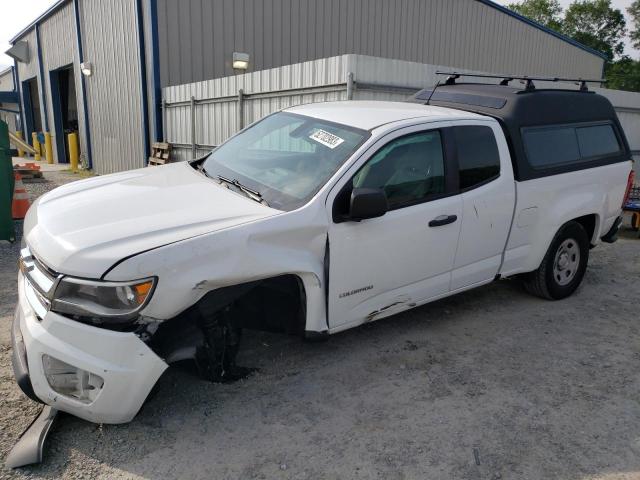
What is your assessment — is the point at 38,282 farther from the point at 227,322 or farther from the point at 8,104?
the point at 8,104

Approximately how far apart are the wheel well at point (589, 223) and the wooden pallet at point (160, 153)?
8.45 meters

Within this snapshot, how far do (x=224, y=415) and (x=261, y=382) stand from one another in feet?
1.35

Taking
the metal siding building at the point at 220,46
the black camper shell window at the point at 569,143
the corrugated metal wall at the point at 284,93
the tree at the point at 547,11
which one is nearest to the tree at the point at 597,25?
the tree at the point at 547,11

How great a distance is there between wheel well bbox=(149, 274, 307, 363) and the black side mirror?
1.78 ft

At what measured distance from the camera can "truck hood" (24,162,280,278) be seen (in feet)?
8.11

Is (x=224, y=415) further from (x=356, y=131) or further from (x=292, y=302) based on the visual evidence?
(x=356, y=131)

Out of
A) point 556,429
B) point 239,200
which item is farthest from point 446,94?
point 556,429

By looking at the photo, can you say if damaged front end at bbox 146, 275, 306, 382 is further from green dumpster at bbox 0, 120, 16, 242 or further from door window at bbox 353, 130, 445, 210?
green dumpster at bbox 0, 120, 16, 242

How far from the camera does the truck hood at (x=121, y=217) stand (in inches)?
97.3

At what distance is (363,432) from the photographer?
2836 millimetres

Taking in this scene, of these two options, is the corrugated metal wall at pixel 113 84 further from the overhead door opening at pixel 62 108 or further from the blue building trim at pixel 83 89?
the overhead door opening at pixel 62 108

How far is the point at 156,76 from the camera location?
10906 mm

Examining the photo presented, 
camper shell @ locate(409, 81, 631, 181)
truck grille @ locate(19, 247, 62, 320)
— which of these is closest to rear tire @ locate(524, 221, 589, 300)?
camper shell @ locate(409, 81, 631, 181)

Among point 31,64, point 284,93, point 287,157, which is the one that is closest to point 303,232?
point 287,157
